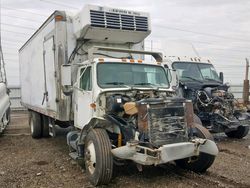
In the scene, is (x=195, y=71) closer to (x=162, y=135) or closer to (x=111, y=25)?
(x=111, y=25)

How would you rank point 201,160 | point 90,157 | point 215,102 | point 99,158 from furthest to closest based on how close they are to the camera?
point 215,102 < point 201,160 < point 90,157 < point 99,158

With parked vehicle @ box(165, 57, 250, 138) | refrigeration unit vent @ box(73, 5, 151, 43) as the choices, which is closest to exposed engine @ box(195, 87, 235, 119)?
parked vehicle @ box(165, 57, 250, 138)

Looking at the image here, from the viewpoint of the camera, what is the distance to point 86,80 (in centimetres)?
740

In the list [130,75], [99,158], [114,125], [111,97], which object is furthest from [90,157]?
[130,75]

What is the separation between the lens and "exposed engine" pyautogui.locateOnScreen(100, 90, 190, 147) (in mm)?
5871

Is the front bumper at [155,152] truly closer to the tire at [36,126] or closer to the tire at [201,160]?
the tire at [201,160]

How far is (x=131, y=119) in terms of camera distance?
624 cm

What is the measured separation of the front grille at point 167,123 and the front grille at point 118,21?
2985 millimetres

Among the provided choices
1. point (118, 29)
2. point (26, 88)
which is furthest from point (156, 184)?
point (26, 88)

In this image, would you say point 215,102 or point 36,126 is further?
point 36,126

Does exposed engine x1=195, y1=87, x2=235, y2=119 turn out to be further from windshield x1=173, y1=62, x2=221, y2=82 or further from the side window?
the side window

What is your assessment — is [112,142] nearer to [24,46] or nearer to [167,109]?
[167,109]

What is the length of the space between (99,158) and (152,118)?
1.12 m

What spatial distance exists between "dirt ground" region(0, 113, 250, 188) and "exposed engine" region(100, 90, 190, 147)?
868 mm
